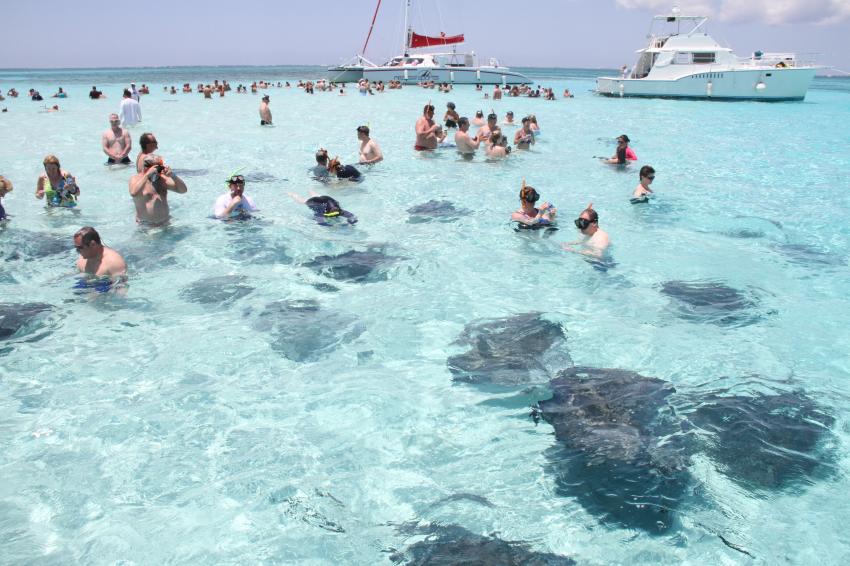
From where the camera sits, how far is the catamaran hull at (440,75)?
50375 millimetres

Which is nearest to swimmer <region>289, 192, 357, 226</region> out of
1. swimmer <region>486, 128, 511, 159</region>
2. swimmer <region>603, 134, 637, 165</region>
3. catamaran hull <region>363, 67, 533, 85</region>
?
swimmer <region>486, 128, 511, 159</region>

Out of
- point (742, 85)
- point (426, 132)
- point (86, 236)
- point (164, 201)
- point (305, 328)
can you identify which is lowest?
point (305, 328)

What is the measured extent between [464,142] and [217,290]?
966cm

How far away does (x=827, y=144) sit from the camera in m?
19.9

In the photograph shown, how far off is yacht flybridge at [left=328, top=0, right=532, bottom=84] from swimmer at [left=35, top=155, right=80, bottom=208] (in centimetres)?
4394

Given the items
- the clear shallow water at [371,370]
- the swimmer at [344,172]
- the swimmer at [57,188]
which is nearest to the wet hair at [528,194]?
the clear shallow water at [371,370]

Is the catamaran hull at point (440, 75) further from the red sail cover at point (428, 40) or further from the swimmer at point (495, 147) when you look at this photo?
the swimmer at point (495, 147)

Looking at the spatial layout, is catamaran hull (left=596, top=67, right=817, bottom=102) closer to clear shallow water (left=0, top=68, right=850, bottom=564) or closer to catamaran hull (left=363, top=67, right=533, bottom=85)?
catamaran hull (left=363, top=67, right=533, bottom=85)

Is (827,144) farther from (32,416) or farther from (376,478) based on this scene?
(32,416)

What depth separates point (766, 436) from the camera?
14.2 ft

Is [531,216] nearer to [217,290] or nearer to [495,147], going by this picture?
[217,290]

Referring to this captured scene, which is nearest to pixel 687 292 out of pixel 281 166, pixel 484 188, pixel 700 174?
pixel 484 188

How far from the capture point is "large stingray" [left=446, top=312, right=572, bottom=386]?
17.2 feet

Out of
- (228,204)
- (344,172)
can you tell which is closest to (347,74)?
(344,172)
